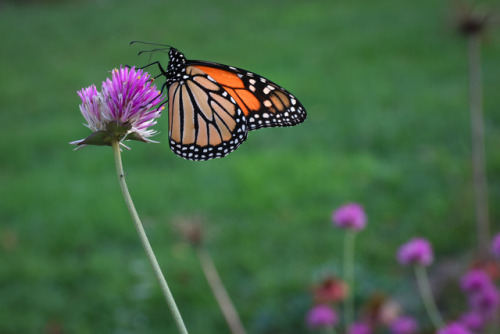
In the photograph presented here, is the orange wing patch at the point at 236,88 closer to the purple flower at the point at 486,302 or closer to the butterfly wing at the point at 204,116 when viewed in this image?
the butterfly wing at the point at 204,116

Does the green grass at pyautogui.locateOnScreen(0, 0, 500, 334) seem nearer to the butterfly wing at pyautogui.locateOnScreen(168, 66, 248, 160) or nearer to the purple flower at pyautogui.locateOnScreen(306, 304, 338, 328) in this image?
the purple flower at pyautogui.locateOnScreen(306, 304, 338, 328)

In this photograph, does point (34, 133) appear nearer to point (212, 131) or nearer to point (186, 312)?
point (186, 312)

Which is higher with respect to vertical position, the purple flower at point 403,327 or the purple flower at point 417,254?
the purple flower at point 417,254

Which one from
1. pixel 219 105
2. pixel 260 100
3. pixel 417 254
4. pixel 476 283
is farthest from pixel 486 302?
pixel 219 105

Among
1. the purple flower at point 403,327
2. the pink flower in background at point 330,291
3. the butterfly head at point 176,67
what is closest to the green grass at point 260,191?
the pink flower in background at point 330,291

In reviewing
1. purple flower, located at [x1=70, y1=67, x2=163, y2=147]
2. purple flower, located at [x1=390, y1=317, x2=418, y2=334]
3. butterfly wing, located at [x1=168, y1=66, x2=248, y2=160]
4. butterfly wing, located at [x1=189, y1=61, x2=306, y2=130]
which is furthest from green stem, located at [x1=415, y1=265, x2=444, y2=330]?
purple flower, located at [x1=70, y1=67, x2=163, y2=147]

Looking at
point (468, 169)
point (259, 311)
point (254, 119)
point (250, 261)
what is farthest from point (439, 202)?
point (254, 119)

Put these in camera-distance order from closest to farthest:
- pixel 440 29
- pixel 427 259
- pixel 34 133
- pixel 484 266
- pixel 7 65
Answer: pixel 427 259, pixel 484 266, pixel 34 133, pixel 440 29, pixel 7 65
